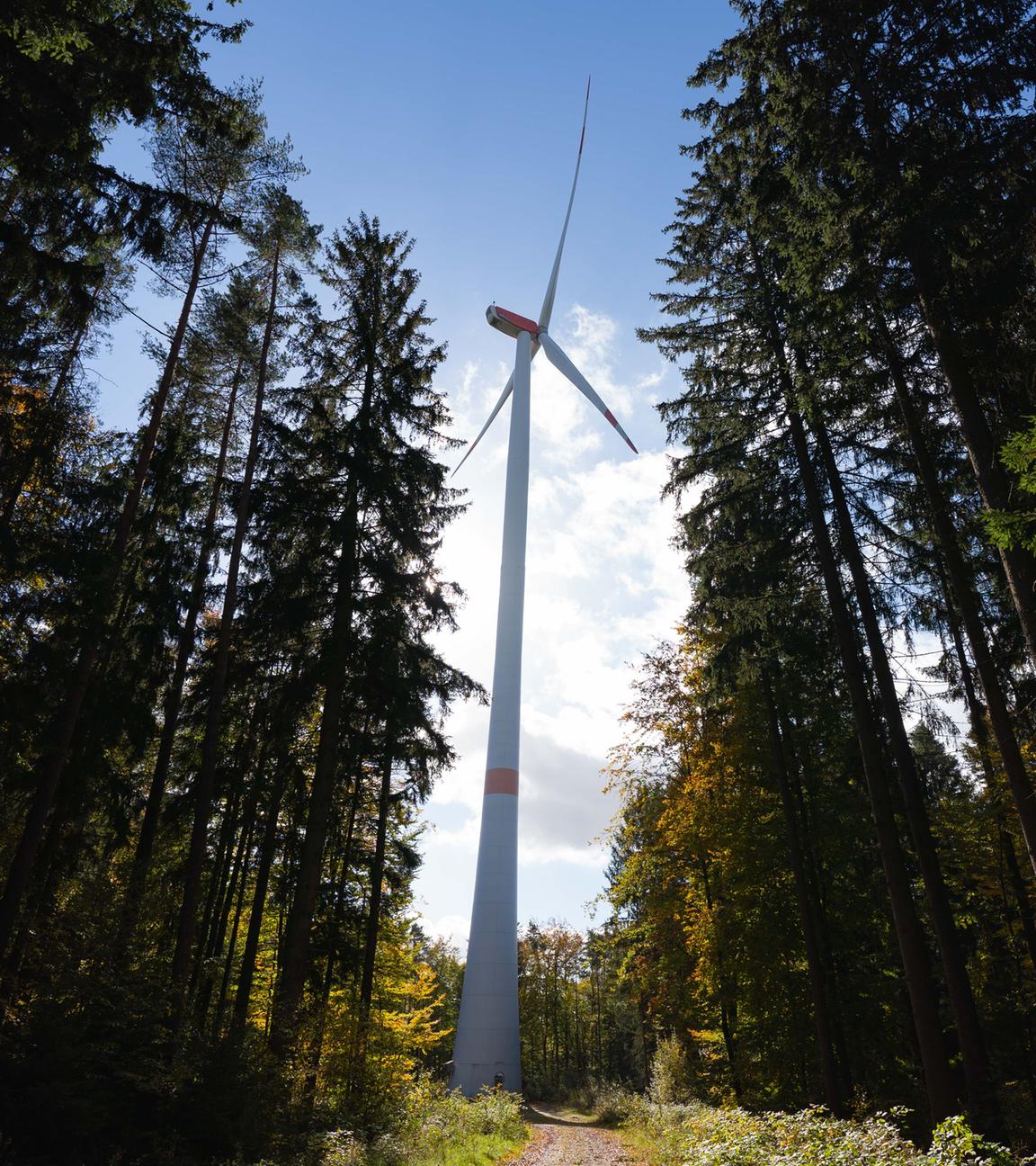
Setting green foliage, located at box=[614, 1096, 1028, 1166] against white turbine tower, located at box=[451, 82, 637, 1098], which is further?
white turbine tower, located at box=[451, 82, 637, 1098]

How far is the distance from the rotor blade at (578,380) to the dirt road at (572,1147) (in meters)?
23.2

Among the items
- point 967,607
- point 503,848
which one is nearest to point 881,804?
point 967,607

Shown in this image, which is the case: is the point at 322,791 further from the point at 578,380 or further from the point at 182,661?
the point at 578,380

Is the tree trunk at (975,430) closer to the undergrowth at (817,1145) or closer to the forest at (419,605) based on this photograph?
the forest at (419,605)

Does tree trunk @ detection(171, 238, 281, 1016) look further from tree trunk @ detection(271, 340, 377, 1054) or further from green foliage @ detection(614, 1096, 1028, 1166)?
green foliage @ detection(614, 1096, 1028, 1166)

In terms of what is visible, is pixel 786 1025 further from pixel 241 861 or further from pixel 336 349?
pixel 336 349

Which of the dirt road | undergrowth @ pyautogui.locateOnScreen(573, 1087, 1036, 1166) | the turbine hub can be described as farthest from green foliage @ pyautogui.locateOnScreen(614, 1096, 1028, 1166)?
the turbine hub

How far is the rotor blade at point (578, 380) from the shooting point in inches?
1163

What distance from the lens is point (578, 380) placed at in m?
30.0

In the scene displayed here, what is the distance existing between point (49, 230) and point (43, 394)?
503 cm

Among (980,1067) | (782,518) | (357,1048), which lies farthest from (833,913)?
(357,1048)

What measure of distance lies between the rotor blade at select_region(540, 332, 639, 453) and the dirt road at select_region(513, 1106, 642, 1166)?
76.0 ft

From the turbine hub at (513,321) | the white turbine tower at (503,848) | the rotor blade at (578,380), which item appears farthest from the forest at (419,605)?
the turbine hub at (513,321)

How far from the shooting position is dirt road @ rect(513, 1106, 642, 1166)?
40.4 feet
